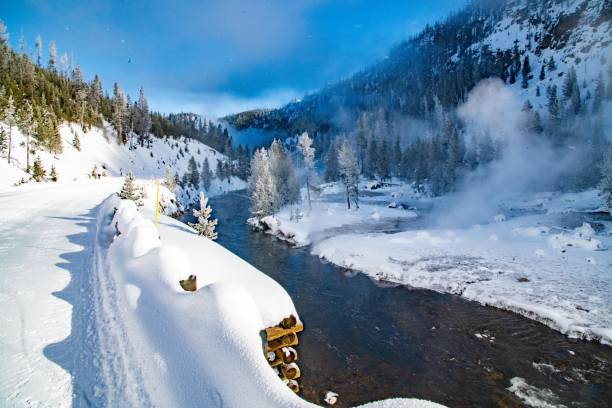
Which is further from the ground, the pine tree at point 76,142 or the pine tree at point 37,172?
the pine tree at point 76,142

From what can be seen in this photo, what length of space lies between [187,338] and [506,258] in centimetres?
3101

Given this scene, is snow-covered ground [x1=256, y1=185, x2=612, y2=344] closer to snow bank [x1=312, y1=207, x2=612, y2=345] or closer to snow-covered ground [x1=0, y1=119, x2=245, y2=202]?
→ snow bank [x1=312, y1=207, x2=612, y2=345]

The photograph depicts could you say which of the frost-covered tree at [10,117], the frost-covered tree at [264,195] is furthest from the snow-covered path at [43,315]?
the frost-covered tree at [10,117]

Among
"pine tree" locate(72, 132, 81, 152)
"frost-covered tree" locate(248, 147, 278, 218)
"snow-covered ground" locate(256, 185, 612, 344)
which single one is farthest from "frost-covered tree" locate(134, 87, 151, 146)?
"snow-covered ground" locate(256, 185, 612, 344)

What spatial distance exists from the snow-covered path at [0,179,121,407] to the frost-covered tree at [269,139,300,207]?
Result: 4697cm

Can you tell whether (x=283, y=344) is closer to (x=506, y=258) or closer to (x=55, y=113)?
(x=506, y=258)

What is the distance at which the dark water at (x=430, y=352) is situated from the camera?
1268 cm

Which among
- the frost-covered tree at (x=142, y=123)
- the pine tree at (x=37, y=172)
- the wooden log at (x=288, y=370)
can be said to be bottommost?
the wooden log at (x=288, y=370)

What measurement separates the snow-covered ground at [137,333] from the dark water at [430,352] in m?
6.02

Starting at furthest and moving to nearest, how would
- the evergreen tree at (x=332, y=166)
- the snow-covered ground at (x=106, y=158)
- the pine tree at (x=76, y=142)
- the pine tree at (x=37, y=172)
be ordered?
the evergreen tree at (x=332, y=166) → the pine tree at (x=76, y=142) → the snow-covered ground at (x=106, y=158) → the pine tree at (x=37, y=172)

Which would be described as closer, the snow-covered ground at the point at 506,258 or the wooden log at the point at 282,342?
the wooden log at the point at 282,342

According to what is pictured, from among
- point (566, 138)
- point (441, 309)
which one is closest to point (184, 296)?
point (441, 309)

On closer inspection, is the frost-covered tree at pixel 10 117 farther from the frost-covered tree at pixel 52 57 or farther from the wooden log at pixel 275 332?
the frost-covered tree at pixel 52 57

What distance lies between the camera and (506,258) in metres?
29.6
